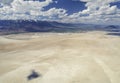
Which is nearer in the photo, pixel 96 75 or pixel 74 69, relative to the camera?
pixel 96 75

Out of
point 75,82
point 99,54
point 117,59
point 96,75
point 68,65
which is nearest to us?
point 75,82

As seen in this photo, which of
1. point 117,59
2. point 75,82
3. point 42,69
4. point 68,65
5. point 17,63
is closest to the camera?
point 75,82

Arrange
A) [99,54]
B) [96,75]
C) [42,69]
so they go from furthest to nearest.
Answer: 1. [99,54]
2. [42,69]
3. [96,75]

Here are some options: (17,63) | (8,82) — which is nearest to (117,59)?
(17,63)

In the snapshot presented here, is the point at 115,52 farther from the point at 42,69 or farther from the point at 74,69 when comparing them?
→ the point at 42,69

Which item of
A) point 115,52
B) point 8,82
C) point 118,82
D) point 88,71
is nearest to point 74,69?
point 88,71

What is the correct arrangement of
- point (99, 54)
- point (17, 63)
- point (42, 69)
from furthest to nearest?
point (99, 54)
point (17, 63)
point (42, 69)

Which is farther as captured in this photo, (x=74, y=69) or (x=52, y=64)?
(x=52, y=64)

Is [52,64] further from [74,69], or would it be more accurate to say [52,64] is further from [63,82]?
[63,82]
